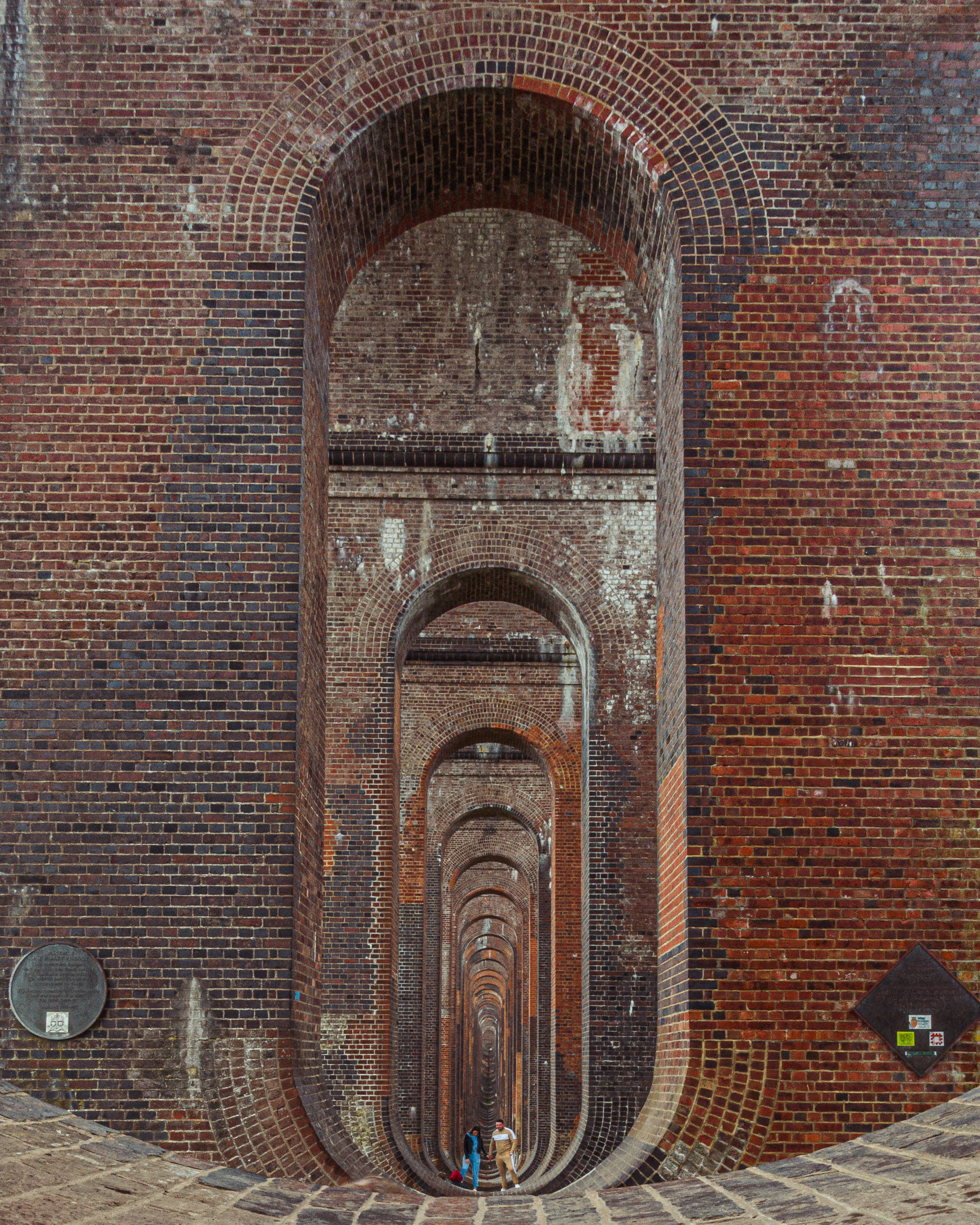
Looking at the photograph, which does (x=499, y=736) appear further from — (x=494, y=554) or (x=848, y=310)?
(x=848, y=310)

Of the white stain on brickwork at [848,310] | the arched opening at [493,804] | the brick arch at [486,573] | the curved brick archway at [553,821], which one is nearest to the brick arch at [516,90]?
the white stain on brickwork at [848,310]

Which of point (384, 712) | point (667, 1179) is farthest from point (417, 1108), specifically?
point (667, 1179)

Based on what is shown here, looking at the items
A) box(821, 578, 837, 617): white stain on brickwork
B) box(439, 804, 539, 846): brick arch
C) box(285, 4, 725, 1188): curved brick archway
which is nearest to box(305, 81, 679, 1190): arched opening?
box(285, 4, 725, 1188): curved brick archway

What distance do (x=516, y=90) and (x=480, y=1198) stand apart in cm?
663

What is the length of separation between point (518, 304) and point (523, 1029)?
27.6 metres

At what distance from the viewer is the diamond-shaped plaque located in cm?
710

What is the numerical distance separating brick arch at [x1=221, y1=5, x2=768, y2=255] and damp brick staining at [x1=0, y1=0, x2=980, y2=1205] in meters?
0.03

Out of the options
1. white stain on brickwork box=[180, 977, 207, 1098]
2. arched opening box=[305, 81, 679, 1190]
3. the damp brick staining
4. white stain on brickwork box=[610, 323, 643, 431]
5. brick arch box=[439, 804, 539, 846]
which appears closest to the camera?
white stain on brickwork box=[180, 977, 207, 1098]

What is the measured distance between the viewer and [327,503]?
927 centimetres

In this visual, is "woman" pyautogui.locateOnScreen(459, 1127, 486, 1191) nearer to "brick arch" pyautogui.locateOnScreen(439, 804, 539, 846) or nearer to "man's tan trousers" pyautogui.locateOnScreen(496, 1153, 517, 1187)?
"man's tan trousers" pyautogui.locateOnScreen(496, 1153, 517, 1187)

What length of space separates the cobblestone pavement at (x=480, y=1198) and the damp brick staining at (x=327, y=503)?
228cm

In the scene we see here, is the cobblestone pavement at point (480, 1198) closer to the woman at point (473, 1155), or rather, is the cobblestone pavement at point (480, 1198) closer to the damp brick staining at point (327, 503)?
the damp brick staining at point (327, 503)

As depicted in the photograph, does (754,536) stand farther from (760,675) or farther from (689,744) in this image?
(689,744)

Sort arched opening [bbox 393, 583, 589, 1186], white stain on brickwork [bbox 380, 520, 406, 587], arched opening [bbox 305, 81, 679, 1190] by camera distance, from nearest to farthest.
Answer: arched opening [bbox 305, 81, 679, 1190], white stain on brickwork [bbox 380, 520, 406, 587], arched opening [bbox 393, 583, 589, 1186]
